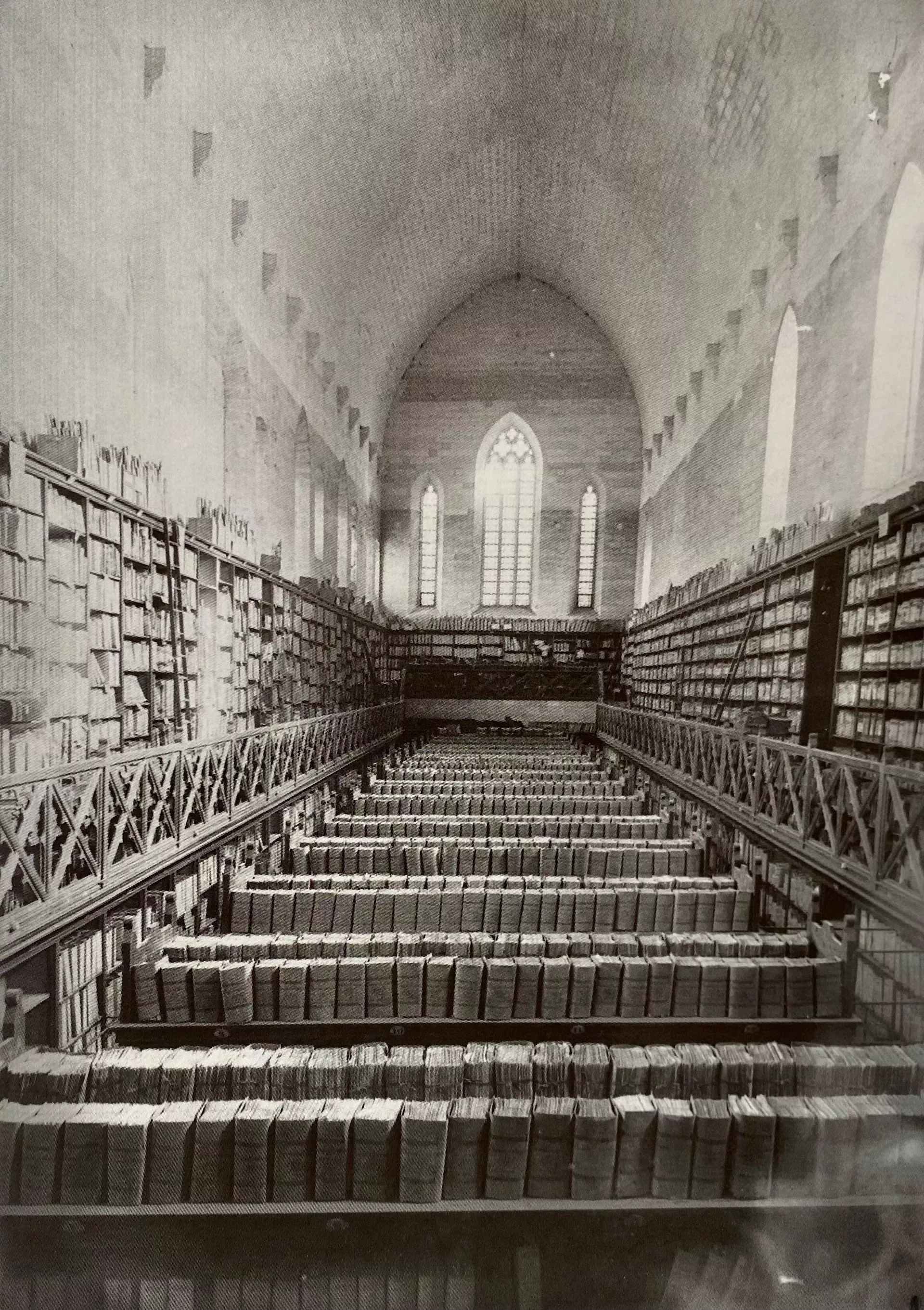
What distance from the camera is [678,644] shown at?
48.5ft

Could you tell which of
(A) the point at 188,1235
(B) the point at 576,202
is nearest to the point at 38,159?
(A) the point at 188,1235

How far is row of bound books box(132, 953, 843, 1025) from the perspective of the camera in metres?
4.12

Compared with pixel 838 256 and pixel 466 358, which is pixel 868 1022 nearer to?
pixel 838 256

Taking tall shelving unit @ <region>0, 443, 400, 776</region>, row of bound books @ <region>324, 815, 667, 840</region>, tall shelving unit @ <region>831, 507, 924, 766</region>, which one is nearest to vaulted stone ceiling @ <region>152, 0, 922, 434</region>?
tall shelving unit @ <region>831, 507, 924, 766</region>

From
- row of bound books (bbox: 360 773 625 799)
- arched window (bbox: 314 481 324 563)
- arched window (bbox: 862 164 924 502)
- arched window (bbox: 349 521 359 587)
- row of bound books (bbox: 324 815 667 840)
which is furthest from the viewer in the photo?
arched window (bbox: 349 521 359 587)

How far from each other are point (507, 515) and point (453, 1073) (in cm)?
2147

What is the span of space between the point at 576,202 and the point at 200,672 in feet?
48.1

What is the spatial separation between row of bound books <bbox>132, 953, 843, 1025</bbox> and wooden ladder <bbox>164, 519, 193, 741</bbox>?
401 centimetres

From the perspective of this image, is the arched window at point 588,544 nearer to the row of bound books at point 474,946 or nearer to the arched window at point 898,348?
the arched window at point 898,348

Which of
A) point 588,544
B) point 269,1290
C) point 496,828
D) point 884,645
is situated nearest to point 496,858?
point 496,828

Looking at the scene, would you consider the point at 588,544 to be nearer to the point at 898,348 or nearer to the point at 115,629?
the point at 898,348

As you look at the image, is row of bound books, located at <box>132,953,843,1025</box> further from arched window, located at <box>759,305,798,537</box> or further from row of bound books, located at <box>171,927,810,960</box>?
arched window, located at <box>759,305,798,537</box>

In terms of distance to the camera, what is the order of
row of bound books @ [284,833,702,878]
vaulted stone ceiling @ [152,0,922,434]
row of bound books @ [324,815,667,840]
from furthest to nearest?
vaulted stone ceiling @ [152,0,922,434] < row of bound books @ [324,815,667,840] < row of bound books @ [284,833,702,878]

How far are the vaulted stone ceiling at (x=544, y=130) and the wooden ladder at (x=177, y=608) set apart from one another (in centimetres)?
548
